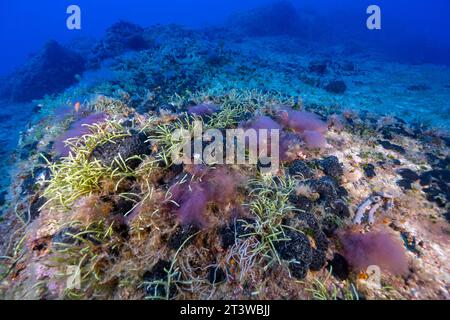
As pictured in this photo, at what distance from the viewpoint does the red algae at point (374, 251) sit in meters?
2.91

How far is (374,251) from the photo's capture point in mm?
3000

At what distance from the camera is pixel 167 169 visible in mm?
3416

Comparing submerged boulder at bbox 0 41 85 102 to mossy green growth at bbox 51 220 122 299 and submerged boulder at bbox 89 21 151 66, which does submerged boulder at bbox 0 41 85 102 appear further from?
mossy green growth at bbox 51 220 122 299

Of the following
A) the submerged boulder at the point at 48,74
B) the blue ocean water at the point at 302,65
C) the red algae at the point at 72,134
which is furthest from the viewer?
the submerged boulder at the point at 48,74

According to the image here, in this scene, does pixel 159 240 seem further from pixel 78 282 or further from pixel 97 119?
pixel 97 119

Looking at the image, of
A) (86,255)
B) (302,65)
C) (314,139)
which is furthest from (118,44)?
(86,255)

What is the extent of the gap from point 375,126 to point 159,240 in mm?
5600

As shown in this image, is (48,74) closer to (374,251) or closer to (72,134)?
(72,134)

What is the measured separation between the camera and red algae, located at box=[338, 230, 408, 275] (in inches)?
115

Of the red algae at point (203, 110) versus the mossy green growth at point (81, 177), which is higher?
the red algae at point (203, 110)

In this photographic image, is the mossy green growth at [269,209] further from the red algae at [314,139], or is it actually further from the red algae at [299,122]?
the red algae at [299,122]

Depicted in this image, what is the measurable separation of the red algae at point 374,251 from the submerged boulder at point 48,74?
19.3 meters

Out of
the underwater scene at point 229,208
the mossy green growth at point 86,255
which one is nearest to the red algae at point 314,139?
the underwater scene at point 229,208
